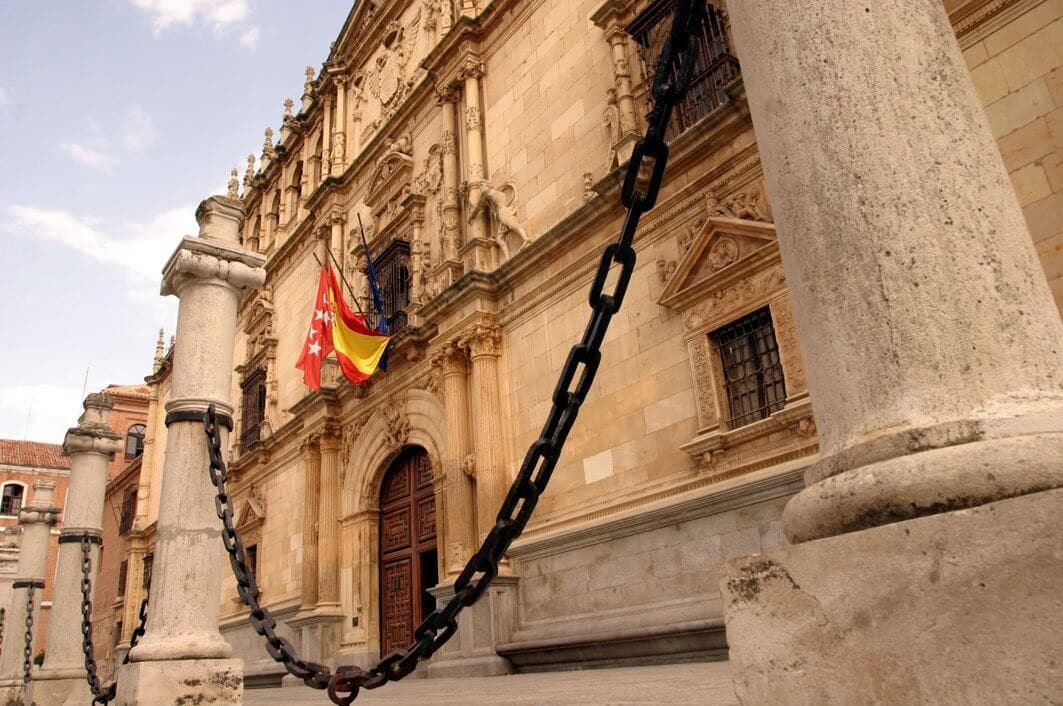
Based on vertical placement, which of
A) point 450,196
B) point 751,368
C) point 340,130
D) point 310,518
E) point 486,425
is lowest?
point 751,368

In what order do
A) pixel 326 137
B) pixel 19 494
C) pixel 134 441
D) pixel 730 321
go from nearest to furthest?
pixel 730 321, pixel 326 137, pixel 134 441, pixel 19 494

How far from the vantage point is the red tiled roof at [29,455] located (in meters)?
41.0

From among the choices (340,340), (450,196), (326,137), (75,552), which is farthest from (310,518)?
(326,137)

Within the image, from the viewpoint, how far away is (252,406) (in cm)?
1956

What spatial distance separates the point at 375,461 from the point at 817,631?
12.6 m

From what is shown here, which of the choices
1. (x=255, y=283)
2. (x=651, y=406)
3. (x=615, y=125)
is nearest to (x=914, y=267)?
(x=255, y=283)

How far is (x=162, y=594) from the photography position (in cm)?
453

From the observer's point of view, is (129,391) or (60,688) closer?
(60,688)

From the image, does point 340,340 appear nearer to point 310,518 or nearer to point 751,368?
point 310,518

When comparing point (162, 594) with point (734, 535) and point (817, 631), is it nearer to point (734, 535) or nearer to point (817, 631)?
point (817, 631)

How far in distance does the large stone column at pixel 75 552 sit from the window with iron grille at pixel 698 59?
781 centimetres

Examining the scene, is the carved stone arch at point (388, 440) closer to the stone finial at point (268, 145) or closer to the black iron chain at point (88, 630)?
the black iron chain at point (88, 630)

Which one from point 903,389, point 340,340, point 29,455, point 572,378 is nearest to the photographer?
point 903,389

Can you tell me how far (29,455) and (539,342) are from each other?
41.0 m
